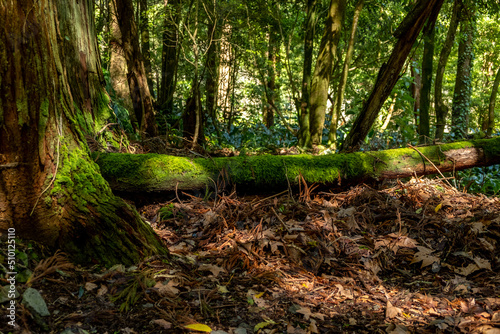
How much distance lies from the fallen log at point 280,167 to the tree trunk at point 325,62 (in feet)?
7.07

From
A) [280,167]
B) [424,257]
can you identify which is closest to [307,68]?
[280,167]

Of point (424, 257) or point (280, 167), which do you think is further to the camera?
point (280, 167)

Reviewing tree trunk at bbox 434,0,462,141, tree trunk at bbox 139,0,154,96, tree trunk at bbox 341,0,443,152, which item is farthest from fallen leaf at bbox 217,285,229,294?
tree trunk at bbox 139,0,154,96

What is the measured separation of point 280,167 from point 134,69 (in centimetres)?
384

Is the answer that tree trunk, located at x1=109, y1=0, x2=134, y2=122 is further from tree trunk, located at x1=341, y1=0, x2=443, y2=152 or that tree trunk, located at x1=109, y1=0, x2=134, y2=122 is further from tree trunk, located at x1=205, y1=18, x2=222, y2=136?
tree trunk, located at x1=341, y1=0, x2=443, y2=152

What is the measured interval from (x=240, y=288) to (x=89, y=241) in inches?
38.4

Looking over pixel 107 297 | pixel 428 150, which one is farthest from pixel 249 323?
pixel 428 150

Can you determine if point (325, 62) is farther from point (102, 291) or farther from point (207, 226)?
point (102, 291)

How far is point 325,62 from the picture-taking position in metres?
6.04

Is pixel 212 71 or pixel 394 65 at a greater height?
pixel 212 71

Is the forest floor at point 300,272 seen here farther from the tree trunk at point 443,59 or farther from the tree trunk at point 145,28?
the tree trunk at point 145,28

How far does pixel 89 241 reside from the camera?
6.73 ft

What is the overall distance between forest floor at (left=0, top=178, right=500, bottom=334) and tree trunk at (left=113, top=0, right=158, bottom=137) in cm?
293

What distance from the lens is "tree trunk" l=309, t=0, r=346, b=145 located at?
5.99 m
